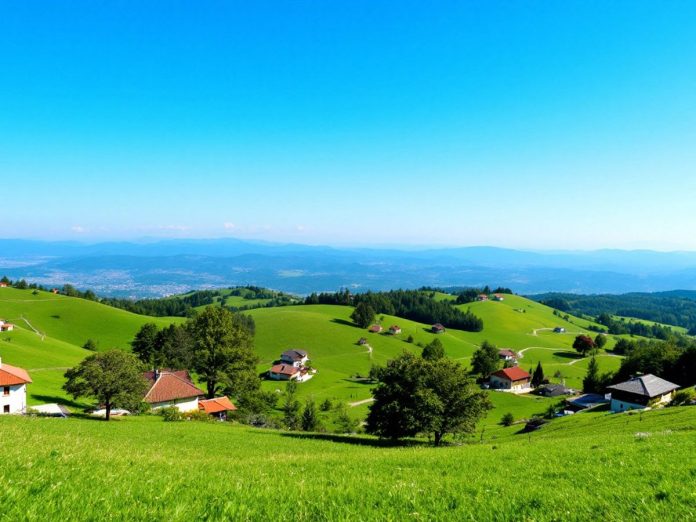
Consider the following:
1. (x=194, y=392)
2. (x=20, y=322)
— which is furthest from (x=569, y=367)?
(x=20, y=322)

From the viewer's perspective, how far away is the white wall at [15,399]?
4241cm

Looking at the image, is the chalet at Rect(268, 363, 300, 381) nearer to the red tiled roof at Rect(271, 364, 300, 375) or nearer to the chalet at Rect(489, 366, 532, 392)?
the red tiled roof at Rect(271, 364, 300, 375)

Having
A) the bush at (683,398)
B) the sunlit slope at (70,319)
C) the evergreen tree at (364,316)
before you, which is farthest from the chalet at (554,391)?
the sunlit slope at (70,319)

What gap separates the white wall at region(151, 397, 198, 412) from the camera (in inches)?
2232

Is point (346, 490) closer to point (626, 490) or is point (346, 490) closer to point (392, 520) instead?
point (392, 520)

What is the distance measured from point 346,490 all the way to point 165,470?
5419 millimetres

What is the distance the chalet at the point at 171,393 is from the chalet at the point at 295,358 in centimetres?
5709

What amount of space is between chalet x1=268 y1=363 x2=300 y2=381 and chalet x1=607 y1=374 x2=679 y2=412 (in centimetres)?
7279

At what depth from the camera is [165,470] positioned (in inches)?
422

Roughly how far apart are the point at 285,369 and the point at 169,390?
5242 cm

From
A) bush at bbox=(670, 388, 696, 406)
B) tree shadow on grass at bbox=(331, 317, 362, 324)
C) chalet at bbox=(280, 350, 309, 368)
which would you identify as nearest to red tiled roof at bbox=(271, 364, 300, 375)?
chalet at bbox=(280, 350, 309, 368)

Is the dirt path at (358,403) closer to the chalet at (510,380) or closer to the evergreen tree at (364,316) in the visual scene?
the chalet at (510,380)

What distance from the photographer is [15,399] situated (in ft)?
143

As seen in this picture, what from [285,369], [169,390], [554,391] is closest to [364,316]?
[285,369]
